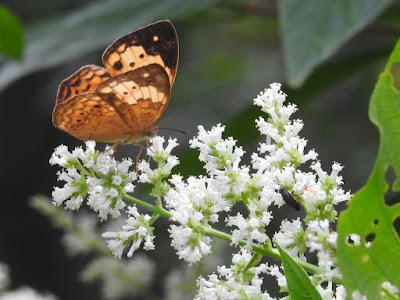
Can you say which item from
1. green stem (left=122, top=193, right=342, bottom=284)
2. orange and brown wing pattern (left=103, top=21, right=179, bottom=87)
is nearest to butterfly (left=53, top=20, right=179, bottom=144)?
orange and brown wing pattern (left=103, top=21, right=179, bottom=87)

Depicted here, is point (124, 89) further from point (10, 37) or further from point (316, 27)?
point (10, 37)

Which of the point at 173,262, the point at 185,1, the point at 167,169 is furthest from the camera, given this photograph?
the point at 173,262

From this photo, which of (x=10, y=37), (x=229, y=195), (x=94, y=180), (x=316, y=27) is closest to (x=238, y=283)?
(x=229, y=195)

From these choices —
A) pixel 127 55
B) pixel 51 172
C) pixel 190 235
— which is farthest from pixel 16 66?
pixel 51 172

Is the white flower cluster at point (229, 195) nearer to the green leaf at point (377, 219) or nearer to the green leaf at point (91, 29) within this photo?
the green leaf at point (377, 219)

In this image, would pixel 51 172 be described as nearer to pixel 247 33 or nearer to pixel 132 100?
pixel 247 33

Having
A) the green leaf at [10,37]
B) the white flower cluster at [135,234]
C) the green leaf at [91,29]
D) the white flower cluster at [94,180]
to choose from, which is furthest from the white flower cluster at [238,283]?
the green leaf at [10,37]
